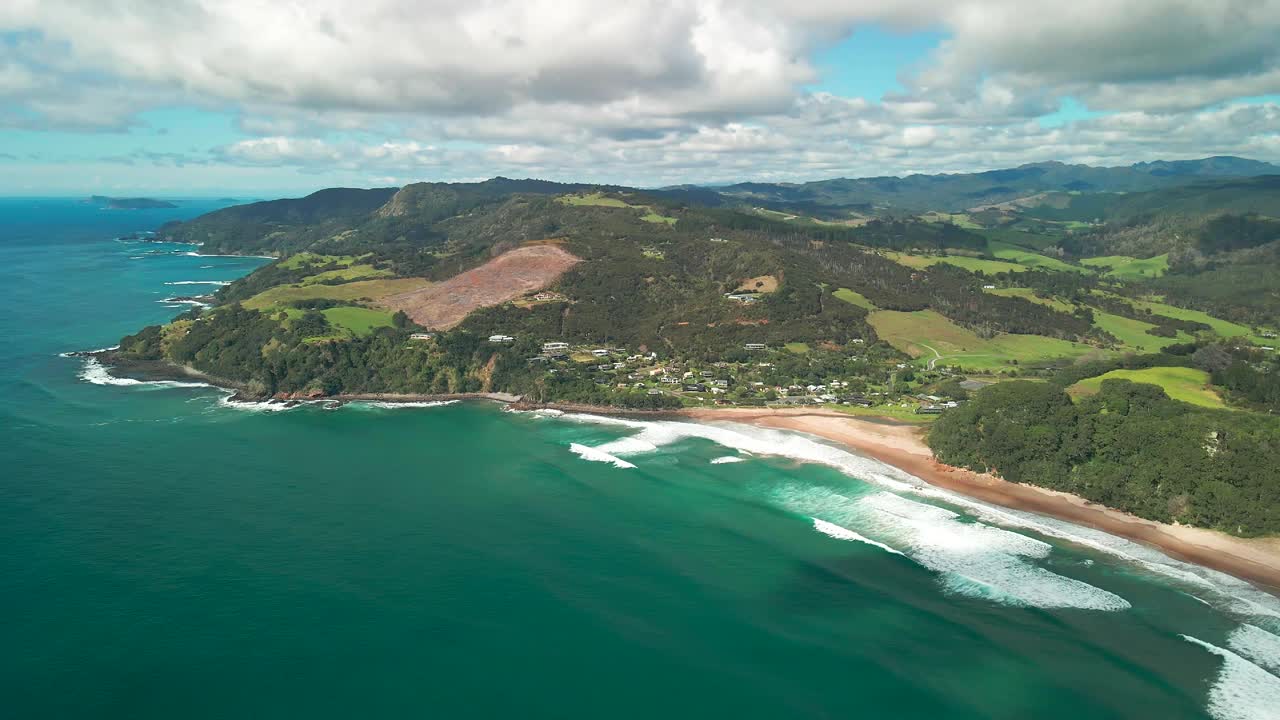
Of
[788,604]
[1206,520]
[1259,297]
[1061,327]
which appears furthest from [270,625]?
[1259,297]

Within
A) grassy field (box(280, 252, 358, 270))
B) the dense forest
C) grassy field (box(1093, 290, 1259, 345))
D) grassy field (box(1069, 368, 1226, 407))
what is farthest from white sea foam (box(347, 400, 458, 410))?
grassy field (box(1093, 290, 1259, 345))

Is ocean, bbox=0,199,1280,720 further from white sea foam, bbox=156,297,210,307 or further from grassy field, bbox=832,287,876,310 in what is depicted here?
white sea foam, bbox=156,297,210,307

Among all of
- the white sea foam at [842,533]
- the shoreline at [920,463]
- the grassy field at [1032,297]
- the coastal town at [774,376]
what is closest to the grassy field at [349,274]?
the shoreline at [920,463]

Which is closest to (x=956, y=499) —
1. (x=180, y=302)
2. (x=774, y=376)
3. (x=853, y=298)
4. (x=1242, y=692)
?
(x=1242, y=692)

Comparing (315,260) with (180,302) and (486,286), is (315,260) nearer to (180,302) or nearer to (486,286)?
(180,302)

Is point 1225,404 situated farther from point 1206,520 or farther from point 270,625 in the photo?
point 270,625

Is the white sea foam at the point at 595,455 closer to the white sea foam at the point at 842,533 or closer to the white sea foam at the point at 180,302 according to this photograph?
the white sea foam at the point at 842,533
